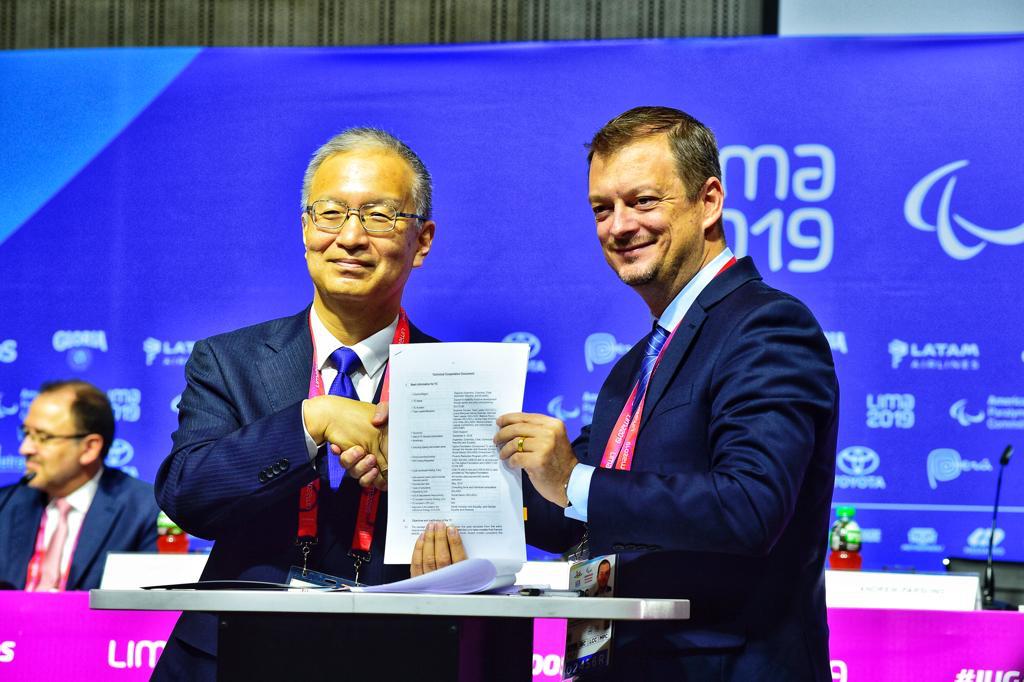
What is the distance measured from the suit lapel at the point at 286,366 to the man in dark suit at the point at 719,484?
56 centimetres

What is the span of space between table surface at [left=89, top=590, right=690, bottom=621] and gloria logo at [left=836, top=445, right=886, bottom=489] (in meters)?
4.12

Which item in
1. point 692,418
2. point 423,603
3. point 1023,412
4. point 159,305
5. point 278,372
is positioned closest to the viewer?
point 423,603

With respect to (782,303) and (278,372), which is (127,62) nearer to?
(278,372)

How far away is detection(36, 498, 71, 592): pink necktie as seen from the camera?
212 inches

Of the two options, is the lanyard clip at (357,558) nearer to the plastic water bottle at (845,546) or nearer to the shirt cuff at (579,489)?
the shirt cuff at (579,489)

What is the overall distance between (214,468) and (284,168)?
399 centimetres

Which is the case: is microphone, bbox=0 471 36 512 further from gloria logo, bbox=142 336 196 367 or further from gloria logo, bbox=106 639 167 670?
gloria logo, bbox=106 639 167 670

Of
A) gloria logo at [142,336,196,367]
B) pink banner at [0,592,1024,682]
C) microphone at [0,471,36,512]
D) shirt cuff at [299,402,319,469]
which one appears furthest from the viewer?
gloria logo at [142,336,196,367]

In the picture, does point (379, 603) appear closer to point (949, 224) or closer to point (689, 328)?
point (689, 328)

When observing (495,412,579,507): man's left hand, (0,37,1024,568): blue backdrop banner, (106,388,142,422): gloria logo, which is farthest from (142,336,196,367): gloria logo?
(495,412,579,507): man's left hand

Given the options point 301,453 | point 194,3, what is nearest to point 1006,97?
point 194,3

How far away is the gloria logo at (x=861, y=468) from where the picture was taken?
551 cm

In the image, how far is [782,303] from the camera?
6.83 feet

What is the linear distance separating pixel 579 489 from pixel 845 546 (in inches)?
133
